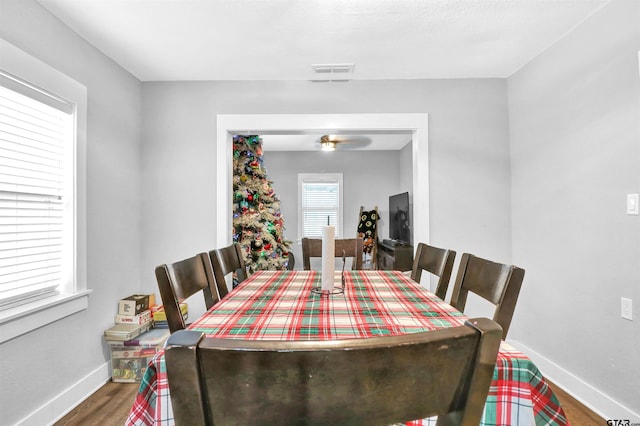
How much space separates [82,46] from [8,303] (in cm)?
164

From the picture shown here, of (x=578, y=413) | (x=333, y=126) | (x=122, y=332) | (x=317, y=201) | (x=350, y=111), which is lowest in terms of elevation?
(x=578, y=413)

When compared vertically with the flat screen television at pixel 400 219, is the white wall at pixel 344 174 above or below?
above

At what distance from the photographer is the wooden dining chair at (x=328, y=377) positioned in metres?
0.39

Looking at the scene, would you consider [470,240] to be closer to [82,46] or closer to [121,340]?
[121,340]

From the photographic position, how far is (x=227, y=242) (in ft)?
9.31

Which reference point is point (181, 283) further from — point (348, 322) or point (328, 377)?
point (328, 377)

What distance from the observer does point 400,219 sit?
5.07 metres

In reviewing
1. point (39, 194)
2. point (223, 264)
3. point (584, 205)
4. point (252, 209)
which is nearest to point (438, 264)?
point (223, 264)

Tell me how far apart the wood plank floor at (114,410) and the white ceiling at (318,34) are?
237cm

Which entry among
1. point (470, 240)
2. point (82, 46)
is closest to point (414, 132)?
point (470, 240)

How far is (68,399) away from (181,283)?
159 cm

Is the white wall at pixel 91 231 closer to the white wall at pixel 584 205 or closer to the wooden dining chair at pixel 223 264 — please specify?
the wooden dining chair at pixel 223 264

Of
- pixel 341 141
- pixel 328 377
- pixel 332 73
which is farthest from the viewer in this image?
pixel 341 141

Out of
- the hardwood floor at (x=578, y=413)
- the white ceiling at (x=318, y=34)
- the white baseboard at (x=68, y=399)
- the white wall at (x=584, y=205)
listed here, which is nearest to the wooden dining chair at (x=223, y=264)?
the white baseboard at (x=68, y=399)
